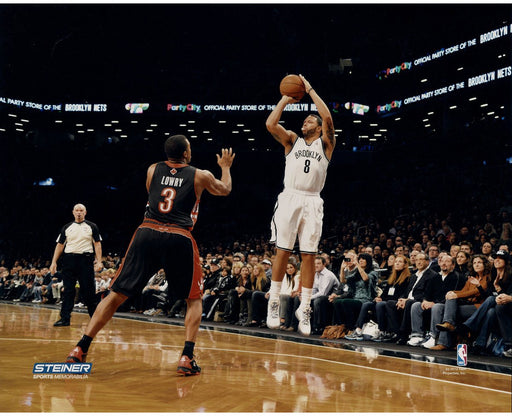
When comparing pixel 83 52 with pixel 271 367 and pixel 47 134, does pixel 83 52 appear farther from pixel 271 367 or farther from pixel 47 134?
pixel 271 367

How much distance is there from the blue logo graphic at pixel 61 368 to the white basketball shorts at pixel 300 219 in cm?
189

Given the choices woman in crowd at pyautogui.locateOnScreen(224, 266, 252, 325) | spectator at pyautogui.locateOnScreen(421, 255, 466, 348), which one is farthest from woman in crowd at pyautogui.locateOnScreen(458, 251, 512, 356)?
woman in crowd at pyautogui.locateOnScreen(224, 266, 252, 325)

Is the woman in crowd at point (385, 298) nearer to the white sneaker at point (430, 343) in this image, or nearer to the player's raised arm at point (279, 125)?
the white sneaker at point (430, 343)

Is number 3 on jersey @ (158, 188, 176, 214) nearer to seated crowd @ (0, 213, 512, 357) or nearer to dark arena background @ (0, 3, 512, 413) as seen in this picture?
seated crowd @ (0, 213, 512, 357)

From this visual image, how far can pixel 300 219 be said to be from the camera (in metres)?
4.94

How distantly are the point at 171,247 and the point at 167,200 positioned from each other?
0.39 m

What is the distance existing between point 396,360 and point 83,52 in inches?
970

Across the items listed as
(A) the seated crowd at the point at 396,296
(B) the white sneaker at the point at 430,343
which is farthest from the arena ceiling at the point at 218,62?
(B) the white sneaker at the point at 430,343

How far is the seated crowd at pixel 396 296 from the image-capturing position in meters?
6.48

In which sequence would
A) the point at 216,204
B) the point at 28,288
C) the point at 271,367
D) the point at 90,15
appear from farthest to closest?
the point at 216,204, the point at 90,15, the point at 28,288, the point at 271,367

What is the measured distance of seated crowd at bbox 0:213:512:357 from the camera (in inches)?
255

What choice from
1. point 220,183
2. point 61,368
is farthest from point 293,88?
point 61,368

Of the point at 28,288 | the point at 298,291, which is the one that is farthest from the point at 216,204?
the point at 298,291

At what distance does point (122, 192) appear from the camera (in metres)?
26.1
